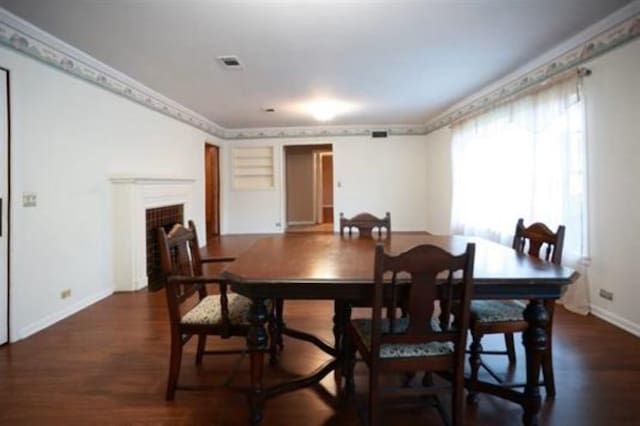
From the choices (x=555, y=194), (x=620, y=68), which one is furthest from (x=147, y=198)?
(x=620, y=68)

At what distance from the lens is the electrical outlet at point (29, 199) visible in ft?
9.59

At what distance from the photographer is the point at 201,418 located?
1836mm

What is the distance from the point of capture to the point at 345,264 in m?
1.87

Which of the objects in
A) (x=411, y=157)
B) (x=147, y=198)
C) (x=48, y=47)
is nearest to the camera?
(x=48, y=47)

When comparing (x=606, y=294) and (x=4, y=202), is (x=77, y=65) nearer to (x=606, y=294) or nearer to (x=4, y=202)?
(x=4, y=202)

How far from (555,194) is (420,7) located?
2.23 meters

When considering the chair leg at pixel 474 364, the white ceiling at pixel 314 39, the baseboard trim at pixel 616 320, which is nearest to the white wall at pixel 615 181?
the baseboard trim at pixel 616 320

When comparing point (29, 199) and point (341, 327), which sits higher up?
point (29, 199)

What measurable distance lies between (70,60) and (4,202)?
1459mm

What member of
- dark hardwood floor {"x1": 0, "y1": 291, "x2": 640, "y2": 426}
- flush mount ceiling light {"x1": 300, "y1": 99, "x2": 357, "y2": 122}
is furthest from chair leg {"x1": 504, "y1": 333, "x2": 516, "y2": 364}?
flush mount ceiling light {"x1": 300, "y1": 99, "x2": 357, "y2": 122}

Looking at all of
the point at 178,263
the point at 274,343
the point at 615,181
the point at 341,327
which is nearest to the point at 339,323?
the point at 341,327

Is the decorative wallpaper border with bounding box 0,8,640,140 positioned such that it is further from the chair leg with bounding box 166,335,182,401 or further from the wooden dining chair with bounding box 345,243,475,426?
the wooden dining chair with bounding box 345,243,475,426

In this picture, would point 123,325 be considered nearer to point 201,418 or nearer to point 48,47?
point 201,418

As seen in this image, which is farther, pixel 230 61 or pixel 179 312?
pixel 230 61
